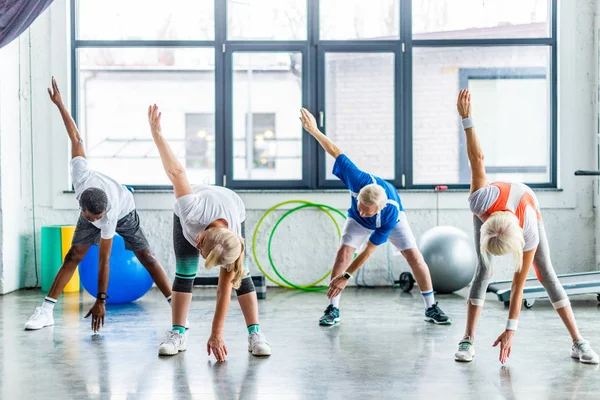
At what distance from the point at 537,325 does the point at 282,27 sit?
3671 millimetres

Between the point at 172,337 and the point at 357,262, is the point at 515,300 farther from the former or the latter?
the point at 172,337

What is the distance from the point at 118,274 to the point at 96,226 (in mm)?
1168

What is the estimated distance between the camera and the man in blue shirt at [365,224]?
4414 millimetres

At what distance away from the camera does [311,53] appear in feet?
23.1

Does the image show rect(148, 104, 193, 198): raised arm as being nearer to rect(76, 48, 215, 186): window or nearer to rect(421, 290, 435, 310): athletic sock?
rect(421, 290, 435, 310): athletic sock

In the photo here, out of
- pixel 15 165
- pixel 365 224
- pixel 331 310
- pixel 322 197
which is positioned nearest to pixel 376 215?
pixel 365 224

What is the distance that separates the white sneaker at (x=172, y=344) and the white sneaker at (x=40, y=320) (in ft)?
3.88

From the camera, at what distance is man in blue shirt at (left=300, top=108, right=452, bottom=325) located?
14.5ft

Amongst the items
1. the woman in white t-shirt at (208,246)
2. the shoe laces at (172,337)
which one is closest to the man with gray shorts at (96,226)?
the shoe laces at (172,337)

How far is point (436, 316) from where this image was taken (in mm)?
5039

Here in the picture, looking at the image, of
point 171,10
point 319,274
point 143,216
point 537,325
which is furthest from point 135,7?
point 537,325

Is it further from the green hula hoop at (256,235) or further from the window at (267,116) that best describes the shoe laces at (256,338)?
the window at (267,116)

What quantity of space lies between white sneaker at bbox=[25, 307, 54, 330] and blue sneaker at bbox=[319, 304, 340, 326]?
1.77 metres

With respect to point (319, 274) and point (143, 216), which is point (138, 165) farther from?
point (319, 274)
